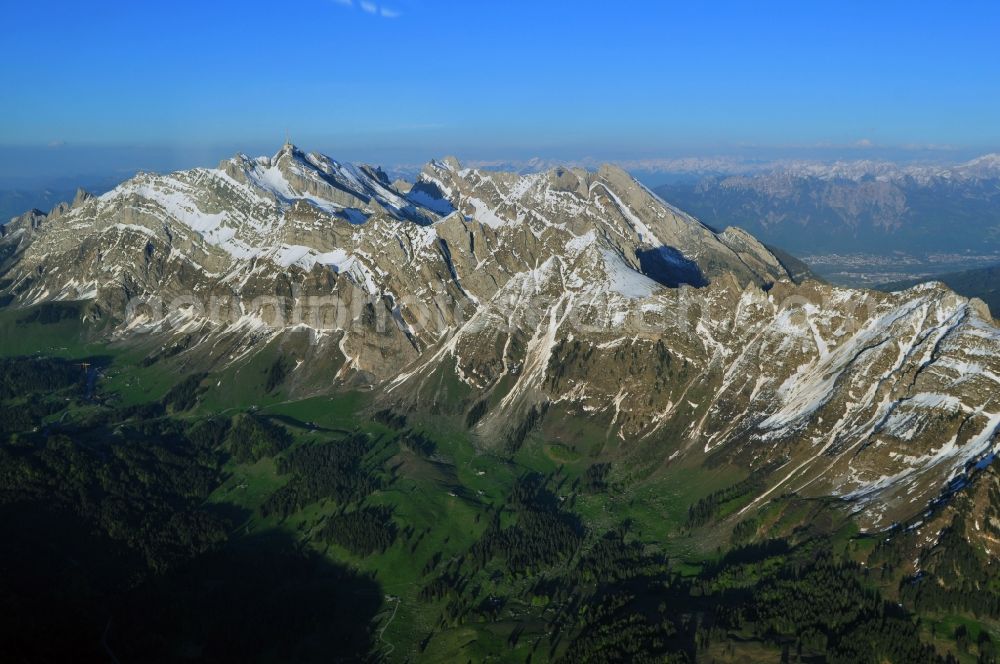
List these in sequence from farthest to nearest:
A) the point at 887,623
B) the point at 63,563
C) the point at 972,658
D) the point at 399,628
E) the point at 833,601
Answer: the point at 63,563 < the point at 399,628 < the point at 833,601 < the point at 887,623 < the point at 972,658

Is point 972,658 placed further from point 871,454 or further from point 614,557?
point 614,557

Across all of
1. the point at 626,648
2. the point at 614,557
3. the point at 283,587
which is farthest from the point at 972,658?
the point at 283,587

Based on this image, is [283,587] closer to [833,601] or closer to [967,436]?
[833,601]

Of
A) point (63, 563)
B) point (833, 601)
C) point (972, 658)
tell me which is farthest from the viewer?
point (63, 563)

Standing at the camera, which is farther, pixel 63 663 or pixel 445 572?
pixel 445 572

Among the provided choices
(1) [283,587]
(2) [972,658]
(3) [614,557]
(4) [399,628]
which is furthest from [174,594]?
(2) [972,658]

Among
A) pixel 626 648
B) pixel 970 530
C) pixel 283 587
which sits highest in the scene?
pixel 970 530

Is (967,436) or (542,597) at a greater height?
(967,436)

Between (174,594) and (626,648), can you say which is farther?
(174,594)

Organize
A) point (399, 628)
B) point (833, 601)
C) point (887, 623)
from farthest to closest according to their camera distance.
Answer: point (399, 628)
point (833, 601)
point (887, 623)
